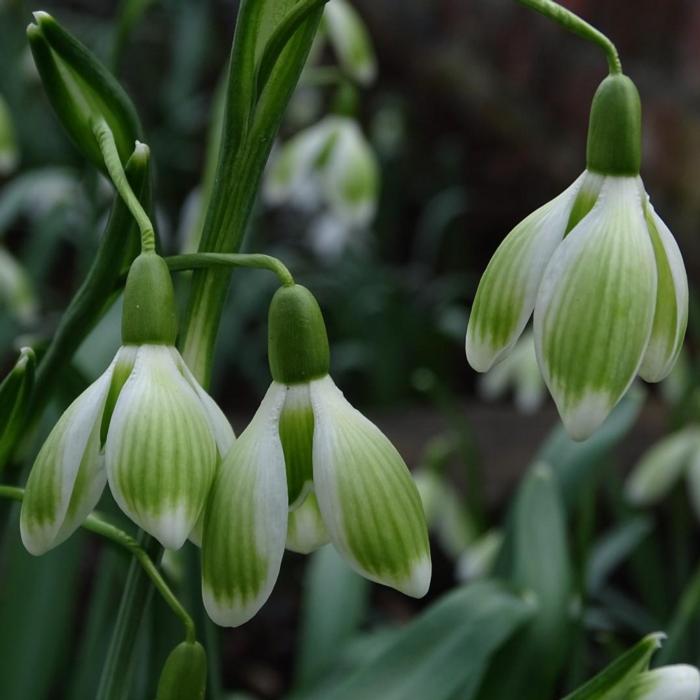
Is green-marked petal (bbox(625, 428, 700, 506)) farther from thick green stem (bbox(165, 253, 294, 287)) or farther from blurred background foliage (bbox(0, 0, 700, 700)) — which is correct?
thick green stem (bbox(165, 253, 294, 287))

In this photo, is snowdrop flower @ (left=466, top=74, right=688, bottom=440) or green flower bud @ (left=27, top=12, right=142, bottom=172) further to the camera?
green flower bud @ (left=27, top=12, right=142, bottom=172)

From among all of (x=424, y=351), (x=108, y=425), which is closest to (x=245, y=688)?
(x=424, y=351)

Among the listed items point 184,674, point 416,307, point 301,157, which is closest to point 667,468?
point 301,157

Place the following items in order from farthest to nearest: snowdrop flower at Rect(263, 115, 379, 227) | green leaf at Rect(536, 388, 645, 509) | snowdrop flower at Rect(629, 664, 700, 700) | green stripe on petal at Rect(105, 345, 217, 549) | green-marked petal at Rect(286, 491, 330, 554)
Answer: snowdrop flower at Rect(263, 115, 379, 227), green leaf at Rect(536, 388, 645, 509), snowdrop flower at Rect(629, 664, 700, 700), green-marked petal at Rect(286, 491, 330, 554), green stripe on petal at Rect(105, 345, 217, 549)

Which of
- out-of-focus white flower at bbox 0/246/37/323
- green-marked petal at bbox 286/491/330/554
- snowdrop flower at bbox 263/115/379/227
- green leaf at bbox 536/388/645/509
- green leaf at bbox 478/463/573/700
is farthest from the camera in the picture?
out-of-focus white flower at bbox 0/246/37/323

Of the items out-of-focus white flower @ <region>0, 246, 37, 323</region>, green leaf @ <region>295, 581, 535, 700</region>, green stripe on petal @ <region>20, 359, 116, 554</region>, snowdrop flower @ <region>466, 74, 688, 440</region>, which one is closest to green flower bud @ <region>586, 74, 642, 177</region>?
snowdrop flower @ <region>466, 74, 688, 440</region>

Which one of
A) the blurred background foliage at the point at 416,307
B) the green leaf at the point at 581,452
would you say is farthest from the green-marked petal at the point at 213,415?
the green leaf at the point at 581,452

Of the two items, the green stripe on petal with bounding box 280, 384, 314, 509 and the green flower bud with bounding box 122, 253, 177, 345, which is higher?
the green flower bud with bounding box 122, 253, 177, 345
